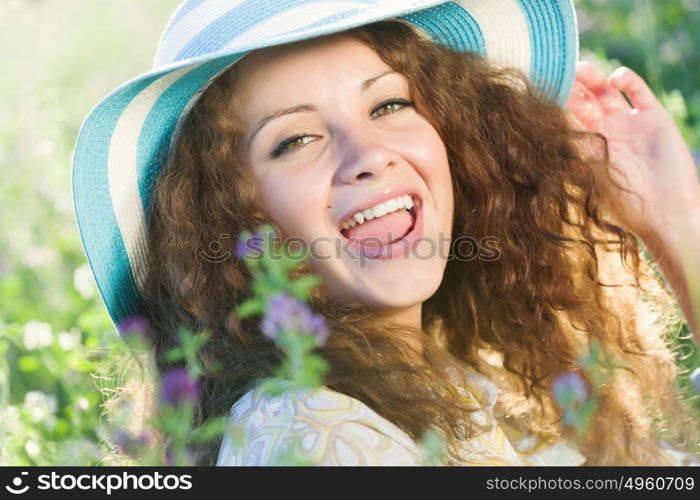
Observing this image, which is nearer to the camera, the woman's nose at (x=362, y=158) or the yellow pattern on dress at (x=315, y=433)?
the yellow pattern on dress at (x=315, y=433)

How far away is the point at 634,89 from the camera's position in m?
2.72

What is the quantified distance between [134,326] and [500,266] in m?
1.00

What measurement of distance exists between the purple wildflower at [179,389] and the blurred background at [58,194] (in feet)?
0.85

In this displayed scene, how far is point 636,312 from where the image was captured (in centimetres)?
274

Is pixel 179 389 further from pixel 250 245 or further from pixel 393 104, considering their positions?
pixel 393 104

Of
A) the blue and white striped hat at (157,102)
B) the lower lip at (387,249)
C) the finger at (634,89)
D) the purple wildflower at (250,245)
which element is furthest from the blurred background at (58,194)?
the lower lip at (387,249)

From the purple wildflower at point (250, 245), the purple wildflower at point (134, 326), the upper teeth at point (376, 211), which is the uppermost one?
the upper teeth at point (376, 211)

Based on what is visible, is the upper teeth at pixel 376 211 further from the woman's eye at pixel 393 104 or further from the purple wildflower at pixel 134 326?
the purple wildflower at pixel 134 326

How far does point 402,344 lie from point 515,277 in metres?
0.60

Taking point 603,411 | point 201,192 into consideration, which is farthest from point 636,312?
point 201,192

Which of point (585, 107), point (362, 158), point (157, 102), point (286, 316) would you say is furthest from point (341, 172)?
point (585, 107)

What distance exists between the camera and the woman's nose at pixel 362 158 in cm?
209

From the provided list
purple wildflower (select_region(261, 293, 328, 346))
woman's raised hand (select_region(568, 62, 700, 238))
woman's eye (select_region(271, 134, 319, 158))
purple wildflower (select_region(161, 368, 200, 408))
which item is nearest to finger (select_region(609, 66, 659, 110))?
woman's raised hand (select_region(568, 62, 700, 238))

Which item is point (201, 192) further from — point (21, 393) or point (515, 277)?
point (21, 393)
